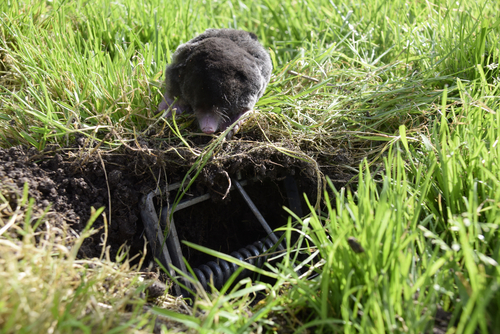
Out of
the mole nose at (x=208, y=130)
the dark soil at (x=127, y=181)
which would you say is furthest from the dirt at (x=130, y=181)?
the mole nose at (x=208, y=130)

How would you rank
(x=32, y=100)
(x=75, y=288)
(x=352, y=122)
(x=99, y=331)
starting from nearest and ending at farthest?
(x=99, y=331) < (x=75, y=288) < (x=32, y=100) < (x=352, y=122)

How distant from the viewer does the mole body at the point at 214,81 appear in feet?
5.72

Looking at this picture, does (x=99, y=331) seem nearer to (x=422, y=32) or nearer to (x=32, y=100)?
(x=32, y=100)

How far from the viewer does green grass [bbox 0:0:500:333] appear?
109 centimetres

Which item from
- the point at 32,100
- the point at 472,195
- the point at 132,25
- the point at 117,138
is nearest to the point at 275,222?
Answer: the point at 117,138

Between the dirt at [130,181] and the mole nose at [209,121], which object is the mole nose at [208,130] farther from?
the dirt at [130,181]

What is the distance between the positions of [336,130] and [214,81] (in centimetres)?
84

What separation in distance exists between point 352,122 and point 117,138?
1328 millimetres

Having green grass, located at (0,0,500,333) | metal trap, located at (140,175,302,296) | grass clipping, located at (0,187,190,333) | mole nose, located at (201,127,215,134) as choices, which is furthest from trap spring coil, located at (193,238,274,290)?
mole nose, located at (201,127,215,134)

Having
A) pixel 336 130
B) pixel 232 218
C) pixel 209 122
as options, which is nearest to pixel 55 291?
pixel 209 122

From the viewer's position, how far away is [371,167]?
79.7 inches

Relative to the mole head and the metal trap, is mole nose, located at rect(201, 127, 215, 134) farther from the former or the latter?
the metal trap

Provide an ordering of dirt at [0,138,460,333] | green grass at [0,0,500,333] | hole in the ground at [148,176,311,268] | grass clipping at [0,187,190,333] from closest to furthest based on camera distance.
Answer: grass clipping at [0,187,190,333] < green grass at [0,0,500,333] < dirt at [0,138,460,333] < hole in the ground at [148,176,311,268]

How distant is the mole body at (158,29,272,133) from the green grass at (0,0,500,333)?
0.16m
